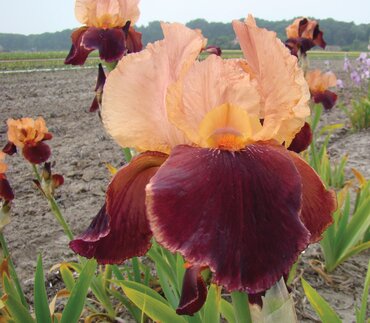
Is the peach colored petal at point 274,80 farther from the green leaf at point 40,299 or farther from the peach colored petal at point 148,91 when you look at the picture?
the green leaf at point 40,299

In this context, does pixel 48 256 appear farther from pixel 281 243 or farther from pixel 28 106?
pixel 28 106

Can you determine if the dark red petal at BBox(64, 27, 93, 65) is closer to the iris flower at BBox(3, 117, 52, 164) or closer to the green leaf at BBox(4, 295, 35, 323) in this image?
the iris flower at BBox(3, 117, 52, 164)

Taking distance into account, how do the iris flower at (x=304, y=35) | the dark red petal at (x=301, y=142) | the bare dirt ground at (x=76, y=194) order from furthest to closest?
1. the iris flower at (x=304, y=35)
2. the bare dirt ground at (x=76, y=194)
3. the dark red petal at (x=301, y=142)

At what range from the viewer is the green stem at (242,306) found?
822 millimetres

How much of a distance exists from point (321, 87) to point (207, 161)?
12.0 feet

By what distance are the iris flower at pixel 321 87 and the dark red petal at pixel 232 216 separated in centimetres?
351

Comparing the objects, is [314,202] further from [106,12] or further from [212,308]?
[106,12]

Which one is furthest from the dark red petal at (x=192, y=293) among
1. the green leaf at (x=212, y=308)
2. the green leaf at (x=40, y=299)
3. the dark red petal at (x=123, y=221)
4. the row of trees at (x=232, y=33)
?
the row of trees at (x=232, y=33)

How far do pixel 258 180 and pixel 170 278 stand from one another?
4.31 ft

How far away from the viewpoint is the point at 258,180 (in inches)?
28.0

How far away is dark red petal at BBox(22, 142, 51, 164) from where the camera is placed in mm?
2492

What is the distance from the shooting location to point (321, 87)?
412cm

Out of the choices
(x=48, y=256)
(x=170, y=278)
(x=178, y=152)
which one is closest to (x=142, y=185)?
(x=178, y=152)

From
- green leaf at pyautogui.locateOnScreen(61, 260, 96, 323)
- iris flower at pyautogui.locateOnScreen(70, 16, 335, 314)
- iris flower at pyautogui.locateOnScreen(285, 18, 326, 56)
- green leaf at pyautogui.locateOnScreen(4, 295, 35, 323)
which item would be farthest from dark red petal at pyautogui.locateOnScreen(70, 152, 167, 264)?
iris flower at pyautogui.locateOnScreen(285, 18, 326, 56)
